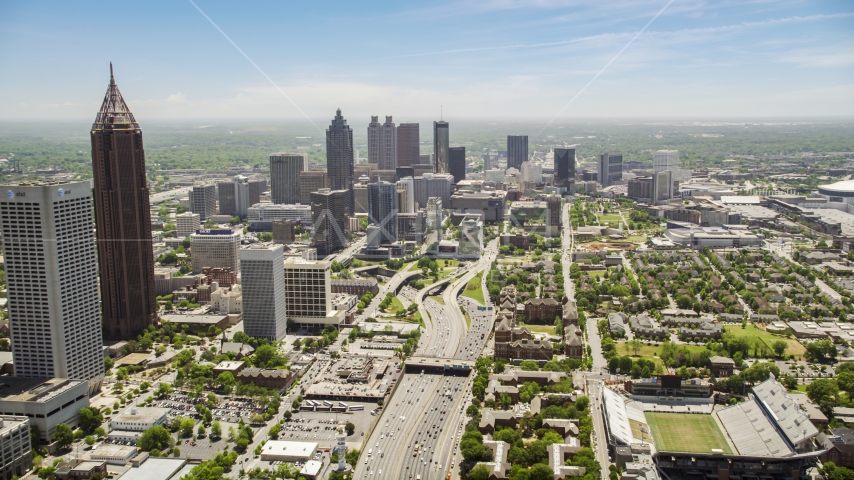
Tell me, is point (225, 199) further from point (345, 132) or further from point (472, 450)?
point (472, 450)

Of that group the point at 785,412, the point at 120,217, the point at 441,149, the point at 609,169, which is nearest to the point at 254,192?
the point at 441,149

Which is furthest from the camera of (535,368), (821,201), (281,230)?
(821,201)

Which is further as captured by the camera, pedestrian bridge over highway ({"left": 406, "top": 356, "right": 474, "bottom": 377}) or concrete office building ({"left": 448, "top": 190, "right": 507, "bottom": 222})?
concrete office building ({"left": 448, "top": 190, "right": 507, "bottom": 222})

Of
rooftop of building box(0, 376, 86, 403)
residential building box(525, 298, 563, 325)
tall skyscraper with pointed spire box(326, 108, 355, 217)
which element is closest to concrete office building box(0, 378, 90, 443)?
rooftop of building box(0, 376, 86, 403)

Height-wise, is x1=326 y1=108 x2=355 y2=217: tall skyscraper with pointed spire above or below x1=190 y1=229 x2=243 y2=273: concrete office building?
above

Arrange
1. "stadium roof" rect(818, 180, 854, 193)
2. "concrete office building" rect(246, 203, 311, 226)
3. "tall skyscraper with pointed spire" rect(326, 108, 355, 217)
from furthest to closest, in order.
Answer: "stadium roof" rect(818, 180, 854, 193)
"concrete office building" rect(246, 203, 311, 226)
"tall skyscraper with pointed spire" rect(326, 108, 355, 217)

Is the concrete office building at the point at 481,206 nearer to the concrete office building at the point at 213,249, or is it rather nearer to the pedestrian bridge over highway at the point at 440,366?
the concrete office building at the point at 213,249

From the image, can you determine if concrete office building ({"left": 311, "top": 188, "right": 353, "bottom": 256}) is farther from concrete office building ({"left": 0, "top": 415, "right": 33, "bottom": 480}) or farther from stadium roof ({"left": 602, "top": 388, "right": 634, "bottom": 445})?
concrete office building ({"left": 0, "top": 415, "right": 33, "bottom": 480})

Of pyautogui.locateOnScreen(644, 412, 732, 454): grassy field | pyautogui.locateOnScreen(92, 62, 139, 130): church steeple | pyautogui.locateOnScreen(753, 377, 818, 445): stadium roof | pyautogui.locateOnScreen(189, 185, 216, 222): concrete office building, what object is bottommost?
pyautogui.locateOnScreen(644, 412, 732, 454): grassy field

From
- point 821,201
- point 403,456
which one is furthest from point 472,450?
point 821,201
